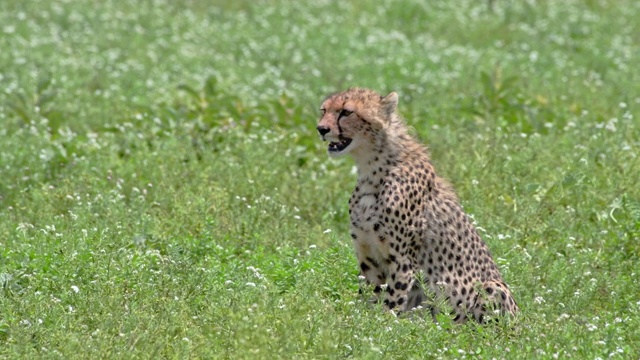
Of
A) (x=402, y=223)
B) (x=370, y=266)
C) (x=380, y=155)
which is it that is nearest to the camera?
(x=402, y=223)

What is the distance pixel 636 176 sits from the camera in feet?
34.2

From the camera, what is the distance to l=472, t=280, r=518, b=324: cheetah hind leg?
24.4 ft

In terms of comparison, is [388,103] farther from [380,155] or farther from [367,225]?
[367,225]

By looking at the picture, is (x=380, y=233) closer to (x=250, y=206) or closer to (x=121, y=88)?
(x=250, y=206)

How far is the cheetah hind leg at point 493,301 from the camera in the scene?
743cm

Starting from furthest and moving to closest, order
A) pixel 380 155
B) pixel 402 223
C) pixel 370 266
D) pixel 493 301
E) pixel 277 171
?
pixel 277 171, pixel 380 155, pixel 370 266, pixel 402 223, pixel 493 301

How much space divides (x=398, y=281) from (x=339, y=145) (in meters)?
0.97

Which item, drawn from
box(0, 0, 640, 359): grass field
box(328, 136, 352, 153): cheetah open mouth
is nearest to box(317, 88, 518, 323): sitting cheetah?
box(328, 136, 352, 153): cheetah open mouth

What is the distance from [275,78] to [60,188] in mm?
5777

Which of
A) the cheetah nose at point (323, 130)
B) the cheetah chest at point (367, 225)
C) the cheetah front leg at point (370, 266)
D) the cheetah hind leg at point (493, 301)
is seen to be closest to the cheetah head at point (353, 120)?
the cheetah nose at point (323, 130)

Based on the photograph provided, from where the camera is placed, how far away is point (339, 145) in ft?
25.6

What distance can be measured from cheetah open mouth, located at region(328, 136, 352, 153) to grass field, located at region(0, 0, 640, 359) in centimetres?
75

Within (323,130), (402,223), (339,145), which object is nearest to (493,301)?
(402,223)

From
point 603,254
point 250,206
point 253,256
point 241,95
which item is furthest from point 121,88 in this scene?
point 603,254
